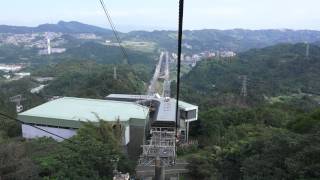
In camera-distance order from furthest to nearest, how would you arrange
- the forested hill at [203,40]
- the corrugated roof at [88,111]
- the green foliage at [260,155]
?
the forested hill at [203,40] < the corrugated roof at [88,111] < the green foliage at [260,155]

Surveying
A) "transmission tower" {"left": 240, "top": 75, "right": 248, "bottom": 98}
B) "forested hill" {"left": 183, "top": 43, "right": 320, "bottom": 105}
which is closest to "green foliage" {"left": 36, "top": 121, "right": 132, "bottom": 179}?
"transmission tower" {"left": 240, "top": 75, "right": 248, "bottom": 98}

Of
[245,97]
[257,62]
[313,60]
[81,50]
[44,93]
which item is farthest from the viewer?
[81,50]

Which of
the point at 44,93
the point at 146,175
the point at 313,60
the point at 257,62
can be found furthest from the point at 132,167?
the point at 257,62

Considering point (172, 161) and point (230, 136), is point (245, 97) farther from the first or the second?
point (172, 161)

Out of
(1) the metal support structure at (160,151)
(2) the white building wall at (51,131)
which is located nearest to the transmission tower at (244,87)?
(1) the metal support structure at (160,151)

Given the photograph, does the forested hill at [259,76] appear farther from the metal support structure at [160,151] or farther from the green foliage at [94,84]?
the metal support structure at [160,151]

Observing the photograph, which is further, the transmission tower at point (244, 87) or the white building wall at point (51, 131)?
the transmission tower at point (244, 87)

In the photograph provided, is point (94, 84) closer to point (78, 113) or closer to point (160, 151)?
point (78, 113)
